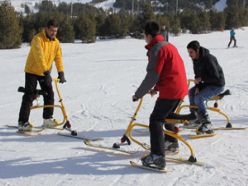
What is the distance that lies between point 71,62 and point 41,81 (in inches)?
464

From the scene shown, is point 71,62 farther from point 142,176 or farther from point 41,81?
point 142,176

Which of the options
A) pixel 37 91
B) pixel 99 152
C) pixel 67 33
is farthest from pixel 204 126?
pixel 67 33

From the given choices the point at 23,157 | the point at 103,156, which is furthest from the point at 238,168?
the point at 23,157

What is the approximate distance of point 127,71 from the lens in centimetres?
1614

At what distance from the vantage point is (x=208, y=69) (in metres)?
7.14

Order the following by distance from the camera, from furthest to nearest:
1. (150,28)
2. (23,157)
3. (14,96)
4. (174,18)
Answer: (174,18), (14,96), (23,157), (150,28)

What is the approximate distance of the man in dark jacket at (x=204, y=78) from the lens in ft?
23.2

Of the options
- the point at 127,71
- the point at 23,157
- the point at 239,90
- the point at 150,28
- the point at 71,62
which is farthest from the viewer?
the point at 71,62

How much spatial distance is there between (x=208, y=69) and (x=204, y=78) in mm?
197

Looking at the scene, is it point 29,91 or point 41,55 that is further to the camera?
point 29,91

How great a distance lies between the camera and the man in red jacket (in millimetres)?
5168

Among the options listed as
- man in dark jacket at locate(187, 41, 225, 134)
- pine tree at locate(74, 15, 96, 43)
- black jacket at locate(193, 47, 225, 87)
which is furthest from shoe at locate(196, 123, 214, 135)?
pine tree at locate(74, 15, 96, 43)

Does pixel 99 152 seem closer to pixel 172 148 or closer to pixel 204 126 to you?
pixel 172 148

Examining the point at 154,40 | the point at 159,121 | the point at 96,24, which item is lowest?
the point at 159,121
